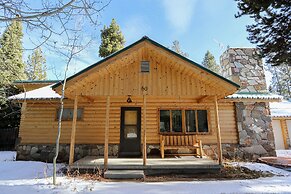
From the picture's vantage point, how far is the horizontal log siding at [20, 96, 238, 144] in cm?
820

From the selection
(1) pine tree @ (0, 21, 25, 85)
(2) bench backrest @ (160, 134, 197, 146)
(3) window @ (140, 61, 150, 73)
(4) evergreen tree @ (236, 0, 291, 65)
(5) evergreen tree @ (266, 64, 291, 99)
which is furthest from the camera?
(5) evergreen tree @ (266, 64, 291, 99)

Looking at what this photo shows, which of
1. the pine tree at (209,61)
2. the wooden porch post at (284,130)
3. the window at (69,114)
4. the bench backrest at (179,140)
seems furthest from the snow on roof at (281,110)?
the pine tree at (209,61)

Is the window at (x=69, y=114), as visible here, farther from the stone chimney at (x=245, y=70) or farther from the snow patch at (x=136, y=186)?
the stone chimney at (x=245, y=70)

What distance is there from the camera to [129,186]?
447 centimetres

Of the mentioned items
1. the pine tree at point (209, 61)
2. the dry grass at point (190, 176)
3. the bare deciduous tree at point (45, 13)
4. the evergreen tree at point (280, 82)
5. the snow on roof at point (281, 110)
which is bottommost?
the dry grass at point (190, 176)

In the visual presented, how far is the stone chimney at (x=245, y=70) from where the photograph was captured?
9.41 m

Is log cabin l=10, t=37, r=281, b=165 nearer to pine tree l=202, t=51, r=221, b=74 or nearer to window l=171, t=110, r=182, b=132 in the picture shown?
window l=171, t=110, r=182, b=132

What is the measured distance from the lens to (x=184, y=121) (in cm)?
830

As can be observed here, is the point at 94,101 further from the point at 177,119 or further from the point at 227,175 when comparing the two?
the point at 227,175

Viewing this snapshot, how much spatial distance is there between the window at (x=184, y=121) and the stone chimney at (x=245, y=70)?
2948 millimetres

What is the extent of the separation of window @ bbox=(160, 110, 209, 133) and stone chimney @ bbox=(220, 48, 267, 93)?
2.95 meters

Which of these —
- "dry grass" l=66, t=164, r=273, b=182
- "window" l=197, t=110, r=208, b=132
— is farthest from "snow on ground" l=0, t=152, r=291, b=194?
"window" l=197, t=110, r=208, b=132

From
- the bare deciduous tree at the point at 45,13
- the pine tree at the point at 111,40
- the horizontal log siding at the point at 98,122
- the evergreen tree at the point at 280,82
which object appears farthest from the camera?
the evergreen tree at the point at 280,82

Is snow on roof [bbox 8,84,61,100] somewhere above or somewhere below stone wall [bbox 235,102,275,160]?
above
